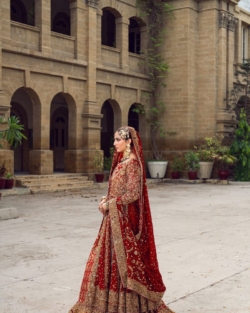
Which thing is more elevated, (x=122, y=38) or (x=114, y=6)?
(x=114, y=6)

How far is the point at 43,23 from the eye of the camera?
60.0 feet

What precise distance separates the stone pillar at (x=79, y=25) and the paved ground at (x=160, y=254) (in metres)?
7.42

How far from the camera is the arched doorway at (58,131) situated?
78.1 ft

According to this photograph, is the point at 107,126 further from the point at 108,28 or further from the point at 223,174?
the point at 223,174

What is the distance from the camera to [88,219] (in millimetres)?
11141

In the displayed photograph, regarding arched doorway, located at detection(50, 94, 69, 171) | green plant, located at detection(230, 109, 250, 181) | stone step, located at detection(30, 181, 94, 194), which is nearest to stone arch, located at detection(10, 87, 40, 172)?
arched doorway, located at detection(50, 94, 69, 171)

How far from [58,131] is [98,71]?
4.67m

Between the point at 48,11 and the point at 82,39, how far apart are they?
1.83m

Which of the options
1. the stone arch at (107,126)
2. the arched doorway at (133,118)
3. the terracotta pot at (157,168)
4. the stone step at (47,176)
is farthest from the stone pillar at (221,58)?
the stone step at (47,176)

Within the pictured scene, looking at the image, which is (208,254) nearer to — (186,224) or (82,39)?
(186,224)

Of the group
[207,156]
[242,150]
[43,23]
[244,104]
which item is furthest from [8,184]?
[244,104]

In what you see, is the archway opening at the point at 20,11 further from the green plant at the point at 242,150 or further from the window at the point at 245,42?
the window at the point at 245,42

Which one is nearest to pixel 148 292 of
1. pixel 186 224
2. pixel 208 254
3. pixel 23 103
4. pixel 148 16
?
pixel 208 254

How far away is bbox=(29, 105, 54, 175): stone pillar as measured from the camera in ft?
59.3
